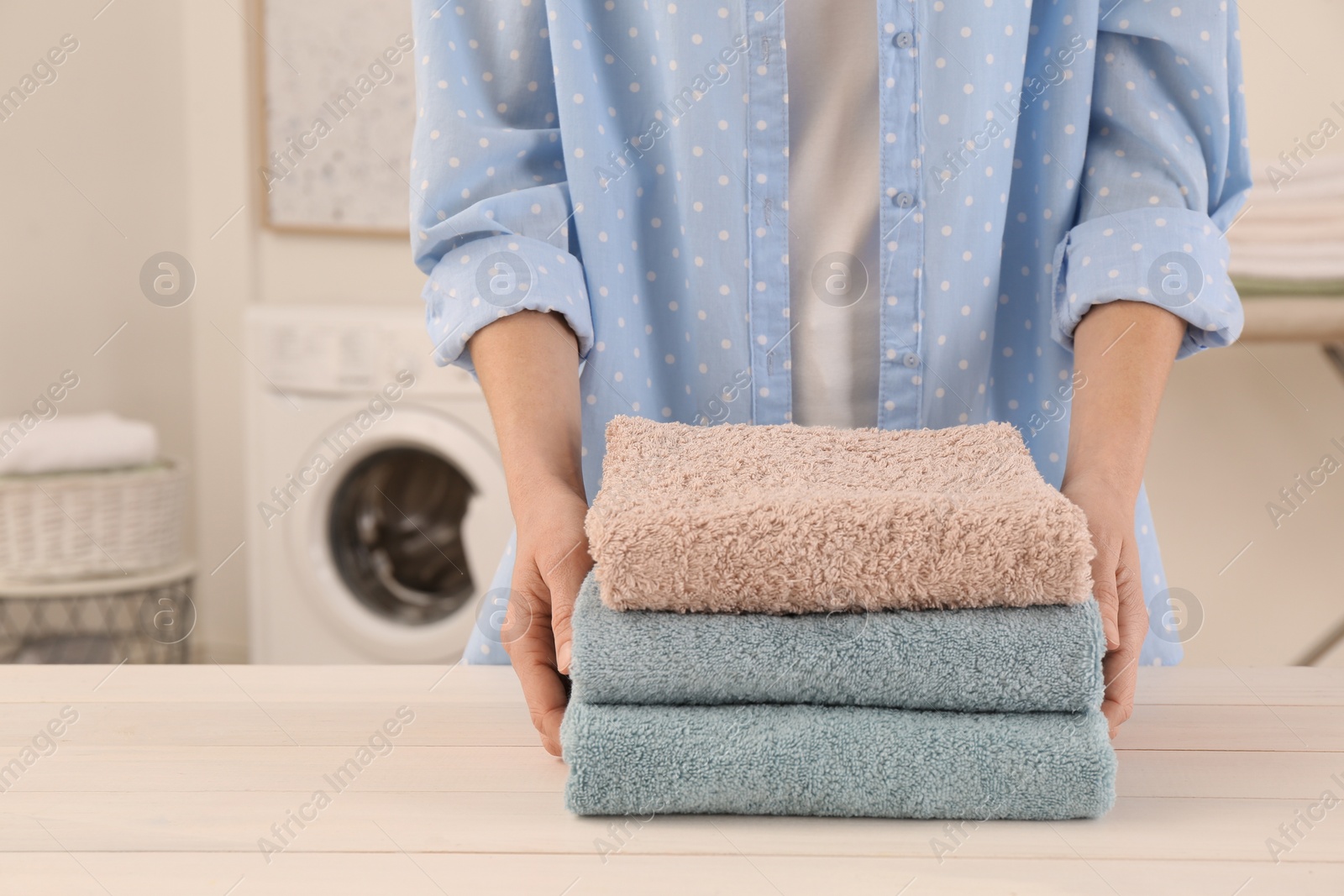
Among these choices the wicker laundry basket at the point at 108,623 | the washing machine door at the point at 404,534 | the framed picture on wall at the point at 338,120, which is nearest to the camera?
the washing machine door at the point at 404,534

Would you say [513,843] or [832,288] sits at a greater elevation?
[832,288]

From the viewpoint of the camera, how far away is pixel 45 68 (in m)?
2.07

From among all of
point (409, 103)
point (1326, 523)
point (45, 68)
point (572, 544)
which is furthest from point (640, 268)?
point (45, 68)

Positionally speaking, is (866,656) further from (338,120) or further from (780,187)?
(338,120)

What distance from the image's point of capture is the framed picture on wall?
2.23 metres

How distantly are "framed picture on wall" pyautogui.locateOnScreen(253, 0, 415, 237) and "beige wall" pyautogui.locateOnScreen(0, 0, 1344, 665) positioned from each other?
2.1 inches

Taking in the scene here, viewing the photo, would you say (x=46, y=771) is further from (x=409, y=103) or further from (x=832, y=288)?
(x=409, y=103)

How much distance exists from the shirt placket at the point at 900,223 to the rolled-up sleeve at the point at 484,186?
0.60 ft

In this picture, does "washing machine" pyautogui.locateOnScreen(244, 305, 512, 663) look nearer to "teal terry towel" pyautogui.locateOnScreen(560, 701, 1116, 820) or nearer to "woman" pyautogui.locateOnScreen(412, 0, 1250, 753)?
"woman" pyautogui.locateOnScreen(412, 0, 1250, 753)

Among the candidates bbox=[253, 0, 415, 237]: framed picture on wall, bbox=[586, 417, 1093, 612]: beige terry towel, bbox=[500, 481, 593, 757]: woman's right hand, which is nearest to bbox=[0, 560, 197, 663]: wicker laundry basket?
bbox=[253, 0, 415, 237]: framed picture on wall

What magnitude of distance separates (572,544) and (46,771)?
0.87 feet

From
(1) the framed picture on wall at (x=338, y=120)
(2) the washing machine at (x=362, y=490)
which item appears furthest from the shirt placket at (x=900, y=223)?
(1) the framed picture on wall at (x=338, y=120)

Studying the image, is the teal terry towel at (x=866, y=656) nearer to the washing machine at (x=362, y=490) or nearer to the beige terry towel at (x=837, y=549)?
the beige terry towel at (x=837, y=549)

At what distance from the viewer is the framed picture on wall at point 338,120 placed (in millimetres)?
2229
